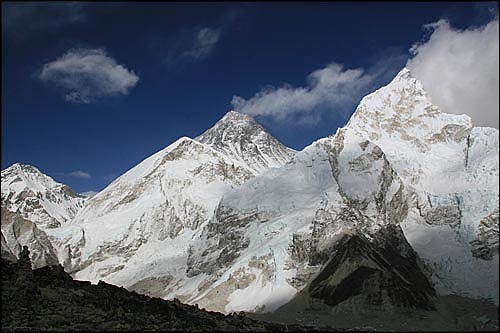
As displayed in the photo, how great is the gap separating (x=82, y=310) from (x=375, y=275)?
74635mm

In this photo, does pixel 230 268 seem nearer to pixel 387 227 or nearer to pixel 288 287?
pixel 288 287

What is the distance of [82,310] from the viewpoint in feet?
110

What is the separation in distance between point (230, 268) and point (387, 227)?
39.4 meters

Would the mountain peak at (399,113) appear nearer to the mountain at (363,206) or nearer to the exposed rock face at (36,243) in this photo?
the mountain at (363,206)

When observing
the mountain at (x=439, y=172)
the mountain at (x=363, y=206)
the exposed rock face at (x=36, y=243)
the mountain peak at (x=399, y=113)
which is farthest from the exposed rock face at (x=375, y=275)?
the exposed rock face at (x=36, y=243)

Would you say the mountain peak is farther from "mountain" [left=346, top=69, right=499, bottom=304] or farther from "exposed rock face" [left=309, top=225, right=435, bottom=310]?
"exposed rock face" [left=309, top=225, right=435, bottom=310]

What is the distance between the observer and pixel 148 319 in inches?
1213

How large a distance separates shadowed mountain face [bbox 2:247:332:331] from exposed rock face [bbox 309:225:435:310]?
2344 inches

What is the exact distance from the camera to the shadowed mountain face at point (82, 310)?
94.5ft

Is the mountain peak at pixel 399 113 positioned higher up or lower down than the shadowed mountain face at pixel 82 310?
higher up

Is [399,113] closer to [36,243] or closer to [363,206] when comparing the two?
[363,206]

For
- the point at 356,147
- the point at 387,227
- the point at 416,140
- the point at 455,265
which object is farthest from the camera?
the point at 416,140

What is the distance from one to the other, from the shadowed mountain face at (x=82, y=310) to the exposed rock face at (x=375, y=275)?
59.5 meters

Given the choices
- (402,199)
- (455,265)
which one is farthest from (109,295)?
(402,199)
